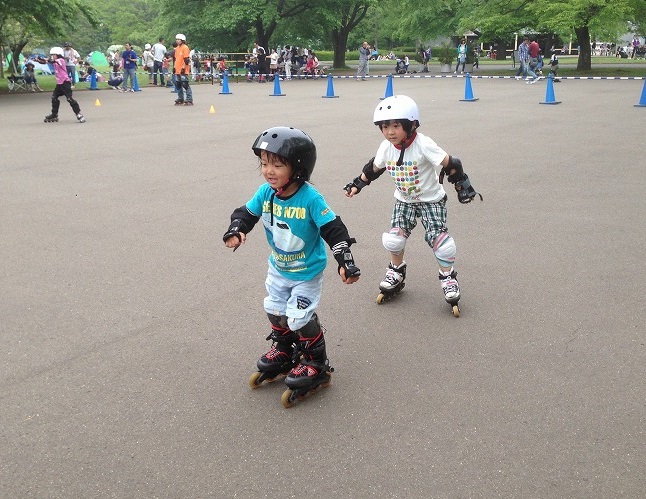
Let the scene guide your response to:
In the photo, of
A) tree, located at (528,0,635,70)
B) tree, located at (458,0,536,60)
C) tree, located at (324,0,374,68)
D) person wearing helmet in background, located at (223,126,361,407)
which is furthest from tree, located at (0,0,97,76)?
person wearing helmet in background, located at (223,126,361,407)

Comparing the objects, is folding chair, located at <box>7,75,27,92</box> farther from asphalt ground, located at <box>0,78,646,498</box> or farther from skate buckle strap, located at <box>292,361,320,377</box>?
skate buckle strap, located at <box>292,361,320,377</box>

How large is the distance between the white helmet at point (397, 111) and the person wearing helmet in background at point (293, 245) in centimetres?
105

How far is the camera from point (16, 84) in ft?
85.7

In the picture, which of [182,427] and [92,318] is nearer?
[182,427]

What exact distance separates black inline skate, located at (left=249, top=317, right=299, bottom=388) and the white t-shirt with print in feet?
4.85

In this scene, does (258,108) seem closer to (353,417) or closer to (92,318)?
(92,318)

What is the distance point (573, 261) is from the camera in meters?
5.41

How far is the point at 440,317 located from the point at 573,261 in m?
1.71

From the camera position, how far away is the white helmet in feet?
13.5

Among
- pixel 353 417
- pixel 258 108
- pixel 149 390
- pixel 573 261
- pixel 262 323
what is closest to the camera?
pixel 353 417

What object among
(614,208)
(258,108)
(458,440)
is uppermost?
(258,108)

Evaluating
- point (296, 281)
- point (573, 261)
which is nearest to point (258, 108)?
point (573, 261)

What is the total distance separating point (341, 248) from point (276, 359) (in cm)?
83

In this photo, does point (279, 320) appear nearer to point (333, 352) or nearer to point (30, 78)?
point (333, 352)
